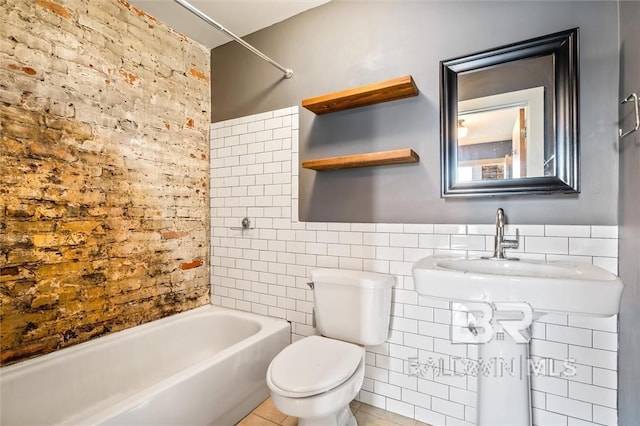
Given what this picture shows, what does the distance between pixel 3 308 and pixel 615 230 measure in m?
2.81

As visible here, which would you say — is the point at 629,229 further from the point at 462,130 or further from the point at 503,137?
the point at 462,130

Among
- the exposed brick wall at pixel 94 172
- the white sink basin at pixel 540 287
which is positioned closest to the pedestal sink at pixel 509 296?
the white sink basin at pixel 540 287

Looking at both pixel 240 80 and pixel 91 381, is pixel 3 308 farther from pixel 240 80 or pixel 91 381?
pixel 240 80

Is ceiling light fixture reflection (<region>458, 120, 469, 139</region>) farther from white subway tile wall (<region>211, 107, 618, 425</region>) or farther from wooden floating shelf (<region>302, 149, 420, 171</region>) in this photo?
white subway tile wall (<region>211, 107, 618, 425</region>)

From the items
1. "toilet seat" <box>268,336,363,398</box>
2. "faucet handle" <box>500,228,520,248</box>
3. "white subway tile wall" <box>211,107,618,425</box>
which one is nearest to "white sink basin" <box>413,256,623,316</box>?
"faucet handle" <box>500,228,520,248</box>

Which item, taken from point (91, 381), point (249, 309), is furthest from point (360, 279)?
point (91, 381)

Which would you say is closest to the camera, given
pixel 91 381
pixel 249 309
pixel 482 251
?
pixel 482 251

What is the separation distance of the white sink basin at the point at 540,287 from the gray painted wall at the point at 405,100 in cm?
36

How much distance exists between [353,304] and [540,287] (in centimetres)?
92

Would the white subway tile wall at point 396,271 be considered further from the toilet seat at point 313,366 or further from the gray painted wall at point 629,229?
the toilet seat at point 313,366

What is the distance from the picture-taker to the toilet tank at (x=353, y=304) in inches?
65.7

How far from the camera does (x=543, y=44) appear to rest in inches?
57.4

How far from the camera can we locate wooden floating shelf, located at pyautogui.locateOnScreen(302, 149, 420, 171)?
165 cm

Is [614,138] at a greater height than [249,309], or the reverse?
[614,138]
